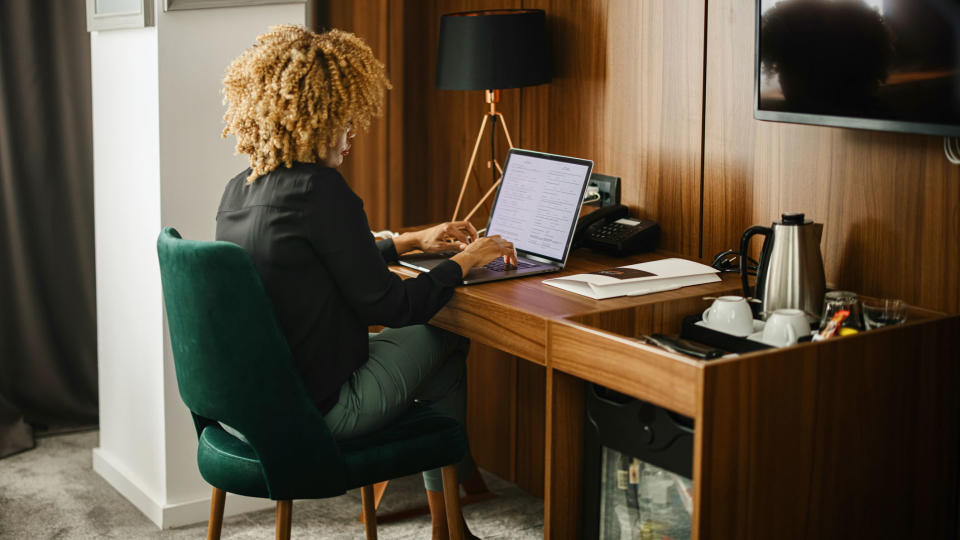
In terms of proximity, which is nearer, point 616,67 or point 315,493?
point 315,493

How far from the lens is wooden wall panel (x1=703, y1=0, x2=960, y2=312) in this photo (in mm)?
2061

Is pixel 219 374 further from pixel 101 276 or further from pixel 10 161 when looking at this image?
pixel 10 161

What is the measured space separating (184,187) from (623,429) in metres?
1.38

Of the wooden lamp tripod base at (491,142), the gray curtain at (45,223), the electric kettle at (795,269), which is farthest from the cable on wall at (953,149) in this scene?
the gray curtain at (45,223)

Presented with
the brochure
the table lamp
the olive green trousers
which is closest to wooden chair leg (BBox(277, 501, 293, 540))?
the olive green trousers

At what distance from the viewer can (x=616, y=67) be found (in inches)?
107

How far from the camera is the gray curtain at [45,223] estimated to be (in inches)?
133

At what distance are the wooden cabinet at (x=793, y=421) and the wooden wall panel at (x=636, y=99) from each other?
1.57ft

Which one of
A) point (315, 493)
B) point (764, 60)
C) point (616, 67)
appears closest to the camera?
point (315, 493)

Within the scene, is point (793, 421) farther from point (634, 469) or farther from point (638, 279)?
point (638, 279)

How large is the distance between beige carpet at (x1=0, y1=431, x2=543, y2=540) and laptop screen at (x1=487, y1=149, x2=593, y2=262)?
0.80 meters

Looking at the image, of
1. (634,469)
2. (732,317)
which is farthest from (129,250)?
(732,317)

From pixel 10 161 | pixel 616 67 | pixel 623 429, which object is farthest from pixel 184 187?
pixel 623 429

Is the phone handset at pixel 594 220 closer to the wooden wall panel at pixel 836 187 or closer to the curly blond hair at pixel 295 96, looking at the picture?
the wooden wall panel at pixel 836 187
